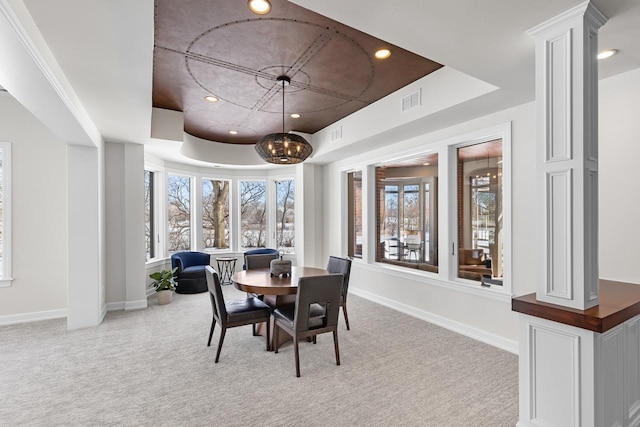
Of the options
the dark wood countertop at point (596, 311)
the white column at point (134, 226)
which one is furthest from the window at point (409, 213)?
the white column at point (134, 226)

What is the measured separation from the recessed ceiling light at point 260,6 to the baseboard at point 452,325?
148 inches

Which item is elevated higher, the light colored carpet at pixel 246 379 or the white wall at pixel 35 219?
the white wall at pixel 35 219

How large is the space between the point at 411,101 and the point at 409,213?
1837mm

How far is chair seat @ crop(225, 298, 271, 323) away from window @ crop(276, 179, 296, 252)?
13.7ft

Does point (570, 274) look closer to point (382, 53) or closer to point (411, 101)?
point (382, 53)

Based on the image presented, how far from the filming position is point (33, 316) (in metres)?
4.43

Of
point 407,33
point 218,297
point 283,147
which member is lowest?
point 218,297

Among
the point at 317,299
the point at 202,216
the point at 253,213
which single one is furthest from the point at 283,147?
the point at 253,213

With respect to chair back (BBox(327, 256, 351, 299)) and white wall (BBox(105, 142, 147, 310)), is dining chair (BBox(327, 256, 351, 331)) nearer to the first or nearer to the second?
chair back (BBox(327, 256, 351, 299))

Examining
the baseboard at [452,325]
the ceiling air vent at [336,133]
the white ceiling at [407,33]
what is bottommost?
the baseboard at [452,325]

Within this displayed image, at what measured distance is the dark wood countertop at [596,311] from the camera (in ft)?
5.45

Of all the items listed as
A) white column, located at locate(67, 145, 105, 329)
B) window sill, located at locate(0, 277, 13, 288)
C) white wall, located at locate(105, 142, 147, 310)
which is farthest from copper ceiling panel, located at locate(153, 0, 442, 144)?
window sill, located at locate(0, 277, 13, 288)

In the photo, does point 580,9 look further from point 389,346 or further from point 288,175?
point 288,175

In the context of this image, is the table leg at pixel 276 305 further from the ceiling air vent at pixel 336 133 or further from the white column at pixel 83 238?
the ceiling air vent at pixel 336 133
